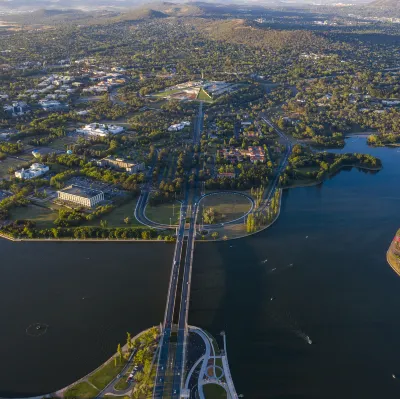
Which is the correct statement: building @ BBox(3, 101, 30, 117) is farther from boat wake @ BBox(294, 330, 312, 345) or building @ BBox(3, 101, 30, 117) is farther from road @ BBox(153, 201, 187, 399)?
boat wake @ BBox(294, 330, 312, 345)

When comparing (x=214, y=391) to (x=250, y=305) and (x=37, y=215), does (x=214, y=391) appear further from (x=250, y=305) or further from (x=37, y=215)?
(x=37, y=215)

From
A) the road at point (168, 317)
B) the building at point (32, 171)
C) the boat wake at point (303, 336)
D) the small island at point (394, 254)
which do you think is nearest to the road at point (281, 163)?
the road at point (168, 317)

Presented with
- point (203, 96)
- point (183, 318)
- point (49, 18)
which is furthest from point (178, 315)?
point (49, 18)

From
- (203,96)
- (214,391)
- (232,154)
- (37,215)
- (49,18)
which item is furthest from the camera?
(49,18)

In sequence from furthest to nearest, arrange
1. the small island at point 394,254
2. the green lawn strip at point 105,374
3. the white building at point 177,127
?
the white building at point 177,127 → the small island at point 394,254 → the green lawn strip at point 105,374

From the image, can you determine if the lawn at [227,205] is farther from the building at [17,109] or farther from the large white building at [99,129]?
the building at [17,109]
